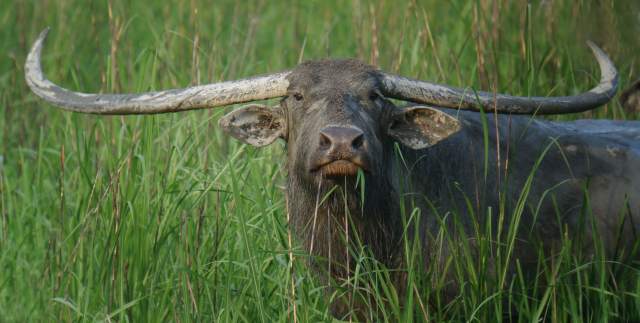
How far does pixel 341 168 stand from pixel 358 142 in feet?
0.37

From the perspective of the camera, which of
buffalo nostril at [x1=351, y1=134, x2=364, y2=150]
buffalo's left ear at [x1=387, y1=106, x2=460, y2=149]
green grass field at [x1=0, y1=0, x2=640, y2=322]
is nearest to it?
buffalo nostril at [x1=351, y1=134, x2=364, y2=150]

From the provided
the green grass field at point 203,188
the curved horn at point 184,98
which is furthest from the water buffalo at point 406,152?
the green grass field at point 203,188

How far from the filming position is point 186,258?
4.36 m

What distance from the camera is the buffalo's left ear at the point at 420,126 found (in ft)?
13.7

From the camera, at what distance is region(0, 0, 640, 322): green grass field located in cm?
407

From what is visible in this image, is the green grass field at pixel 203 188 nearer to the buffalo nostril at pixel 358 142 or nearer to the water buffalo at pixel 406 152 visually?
the water buffalo at pixel 406 152

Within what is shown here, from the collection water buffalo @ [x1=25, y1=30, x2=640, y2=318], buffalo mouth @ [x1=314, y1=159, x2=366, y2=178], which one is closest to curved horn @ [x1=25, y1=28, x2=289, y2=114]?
water buffalo @ [x1=25, y1=30, x2=640, y2=318]

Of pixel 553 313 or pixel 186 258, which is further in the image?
pixel 186 258

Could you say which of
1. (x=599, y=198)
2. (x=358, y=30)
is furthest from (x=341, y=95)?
(x=358, y=30)

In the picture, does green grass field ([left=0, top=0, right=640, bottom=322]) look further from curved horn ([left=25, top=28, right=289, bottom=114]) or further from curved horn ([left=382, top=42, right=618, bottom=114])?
curved horn ([left=382, top=42, right=618, bottom=114])

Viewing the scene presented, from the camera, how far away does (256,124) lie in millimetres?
4352

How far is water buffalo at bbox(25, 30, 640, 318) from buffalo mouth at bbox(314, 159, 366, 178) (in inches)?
1.1

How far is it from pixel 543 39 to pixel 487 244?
2909 mm

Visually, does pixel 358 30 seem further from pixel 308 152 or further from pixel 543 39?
pixel 308 152
